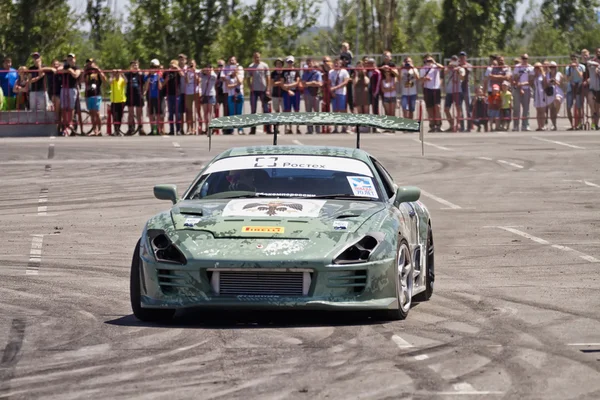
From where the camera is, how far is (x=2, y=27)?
47.9 meters

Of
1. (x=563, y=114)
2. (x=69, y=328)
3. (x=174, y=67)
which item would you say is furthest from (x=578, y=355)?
(x=563, y=114)

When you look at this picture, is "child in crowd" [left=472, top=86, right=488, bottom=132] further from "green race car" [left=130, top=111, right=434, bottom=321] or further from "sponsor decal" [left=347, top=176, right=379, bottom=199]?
"green race car" [left=130, top=111, right=434, bottom=321]

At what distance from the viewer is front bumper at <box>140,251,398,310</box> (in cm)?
876

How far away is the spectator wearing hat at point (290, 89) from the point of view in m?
31.2

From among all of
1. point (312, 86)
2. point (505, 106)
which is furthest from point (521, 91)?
point (312, 86)

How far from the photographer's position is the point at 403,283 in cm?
930

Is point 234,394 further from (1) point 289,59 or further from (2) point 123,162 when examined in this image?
(1) point 289,59

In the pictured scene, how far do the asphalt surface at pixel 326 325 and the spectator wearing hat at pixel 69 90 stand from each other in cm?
1077

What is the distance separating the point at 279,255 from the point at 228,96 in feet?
75.2

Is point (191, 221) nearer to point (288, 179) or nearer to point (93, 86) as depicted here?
point (288, 179)

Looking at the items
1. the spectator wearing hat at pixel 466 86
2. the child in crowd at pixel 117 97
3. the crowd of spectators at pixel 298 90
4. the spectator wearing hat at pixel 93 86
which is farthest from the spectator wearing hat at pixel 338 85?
the spectator wearing hat at pixel 93 86

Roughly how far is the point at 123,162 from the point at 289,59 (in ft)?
24.9

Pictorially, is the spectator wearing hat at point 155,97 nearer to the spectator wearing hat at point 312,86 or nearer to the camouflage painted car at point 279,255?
the spectator wearing hat at point 312,86

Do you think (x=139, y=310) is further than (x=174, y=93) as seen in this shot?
No
